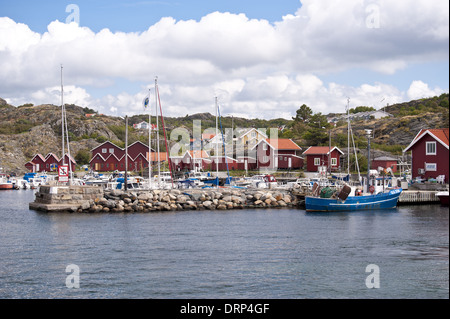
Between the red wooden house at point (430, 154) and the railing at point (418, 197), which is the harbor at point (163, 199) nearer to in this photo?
the railing at point (418, 197)

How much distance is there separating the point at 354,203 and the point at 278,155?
3118 centimetres

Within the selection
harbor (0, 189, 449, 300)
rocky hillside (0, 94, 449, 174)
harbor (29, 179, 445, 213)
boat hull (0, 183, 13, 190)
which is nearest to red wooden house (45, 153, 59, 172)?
rocky hillside (0, 94, 449, 174)

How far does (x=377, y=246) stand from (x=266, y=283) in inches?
303

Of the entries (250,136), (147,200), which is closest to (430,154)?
(147,200)

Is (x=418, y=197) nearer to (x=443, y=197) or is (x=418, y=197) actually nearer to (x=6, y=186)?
(x=443, y=197)

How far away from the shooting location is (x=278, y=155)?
67250 millimetres

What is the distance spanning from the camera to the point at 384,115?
111875 millimetres

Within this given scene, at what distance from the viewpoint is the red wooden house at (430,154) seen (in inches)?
1655

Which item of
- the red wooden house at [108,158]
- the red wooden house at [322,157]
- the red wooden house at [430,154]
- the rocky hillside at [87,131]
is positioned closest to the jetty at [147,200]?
the red wooden house at [430,154]

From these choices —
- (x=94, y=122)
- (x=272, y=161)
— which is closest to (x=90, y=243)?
(x=272, y=161)

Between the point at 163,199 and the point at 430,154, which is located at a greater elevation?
the point at 430,154

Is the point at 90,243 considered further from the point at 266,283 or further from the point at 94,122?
the point at 94,122

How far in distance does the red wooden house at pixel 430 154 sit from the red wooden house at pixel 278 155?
24.0m

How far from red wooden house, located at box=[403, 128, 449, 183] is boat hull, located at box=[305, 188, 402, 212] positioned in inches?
288
